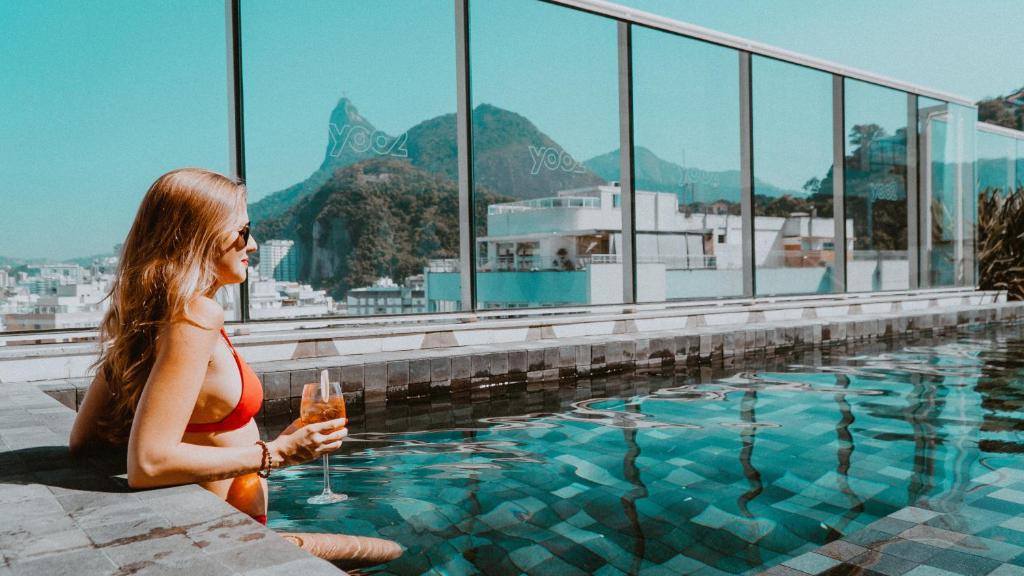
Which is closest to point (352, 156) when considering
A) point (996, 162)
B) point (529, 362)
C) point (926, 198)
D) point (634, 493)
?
point (529, 362)

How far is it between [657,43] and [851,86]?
4.00 m

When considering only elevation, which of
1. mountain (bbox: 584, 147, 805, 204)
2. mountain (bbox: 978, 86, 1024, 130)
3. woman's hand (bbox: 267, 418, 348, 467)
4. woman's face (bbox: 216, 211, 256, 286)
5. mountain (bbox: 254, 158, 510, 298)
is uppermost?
mountain (bbox: 978, 86, 1024, 130)

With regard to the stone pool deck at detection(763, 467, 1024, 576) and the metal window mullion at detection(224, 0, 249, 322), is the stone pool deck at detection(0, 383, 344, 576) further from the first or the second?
the metal window mullion at detection(224, 0, 249, 322)

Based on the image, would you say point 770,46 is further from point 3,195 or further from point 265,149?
point 3,195

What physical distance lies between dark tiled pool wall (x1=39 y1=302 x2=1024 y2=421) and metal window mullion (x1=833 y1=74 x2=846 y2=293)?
1583 millimetres

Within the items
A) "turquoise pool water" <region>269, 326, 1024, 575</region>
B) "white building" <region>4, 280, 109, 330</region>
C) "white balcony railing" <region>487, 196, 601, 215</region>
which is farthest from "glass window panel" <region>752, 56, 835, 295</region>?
"white building" <region>4, 280, 109, 330</region>

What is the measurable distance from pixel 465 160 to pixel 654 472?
4.18 m

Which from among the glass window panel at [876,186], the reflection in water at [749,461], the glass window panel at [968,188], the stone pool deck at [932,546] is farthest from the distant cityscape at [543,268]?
the stone pool deck at [932,546]

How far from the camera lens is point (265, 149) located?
19.3ft

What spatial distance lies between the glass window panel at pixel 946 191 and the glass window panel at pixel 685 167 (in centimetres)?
483

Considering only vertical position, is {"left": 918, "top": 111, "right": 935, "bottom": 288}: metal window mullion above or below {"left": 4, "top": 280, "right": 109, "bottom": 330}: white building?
above

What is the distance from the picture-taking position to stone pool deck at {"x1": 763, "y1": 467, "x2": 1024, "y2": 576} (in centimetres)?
209

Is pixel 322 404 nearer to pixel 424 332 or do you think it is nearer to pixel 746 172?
pixel 424 332

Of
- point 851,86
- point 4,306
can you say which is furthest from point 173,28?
point 851,86
